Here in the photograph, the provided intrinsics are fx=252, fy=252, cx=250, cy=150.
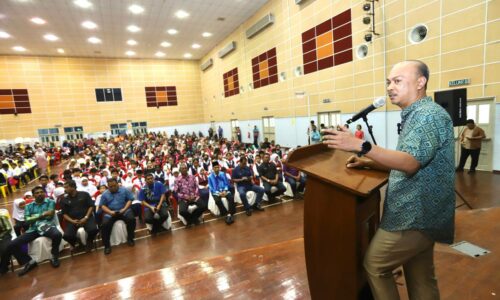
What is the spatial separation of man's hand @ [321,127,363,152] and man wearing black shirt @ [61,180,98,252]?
482 cm

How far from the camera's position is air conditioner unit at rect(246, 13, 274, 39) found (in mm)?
13295

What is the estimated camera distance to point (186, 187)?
5.47 meters

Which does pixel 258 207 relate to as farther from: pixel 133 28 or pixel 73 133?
pixel 73 133

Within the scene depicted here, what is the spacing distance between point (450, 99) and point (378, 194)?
3828 millimetres

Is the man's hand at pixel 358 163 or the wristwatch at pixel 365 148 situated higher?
the wristwatch at pixel 365 148

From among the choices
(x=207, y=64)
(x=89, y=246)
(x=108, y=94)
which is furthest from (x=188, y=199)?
(x=108, y=94)

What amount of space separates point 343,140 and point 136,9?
48.1 ft

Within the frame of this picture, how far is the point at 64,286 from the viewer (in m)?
3.46

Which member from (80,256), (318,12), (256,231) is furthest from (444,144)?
(318,12)

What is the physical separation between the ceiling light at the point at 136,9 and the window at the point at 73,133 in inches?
475

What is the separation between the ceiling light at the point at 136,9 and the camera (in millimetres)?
12223

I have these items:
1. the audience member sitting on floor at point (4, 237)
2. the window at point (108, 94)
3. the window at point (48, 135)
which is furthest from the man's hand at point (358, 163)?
the window at point (48, 135)

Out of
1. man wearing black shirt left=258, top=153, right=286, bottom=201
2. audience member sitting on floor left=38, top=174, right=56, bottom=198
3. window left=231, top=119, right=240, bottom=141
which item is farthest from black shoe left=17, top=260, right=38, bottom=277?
window left=231, top=119, right=240, bottom=141

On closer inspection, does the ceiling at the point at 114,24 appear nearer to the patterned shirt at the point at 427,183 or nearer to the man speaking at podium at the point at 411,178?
the man speaking at podium at the point at 411,178
